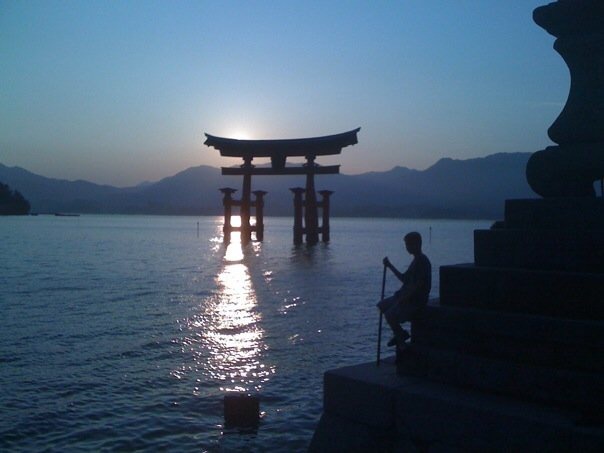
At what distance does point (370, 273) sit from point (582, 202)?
71.8ft

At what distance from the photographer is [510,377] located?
4.29 meters

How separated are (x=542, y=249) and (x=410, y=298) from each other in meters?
1.01

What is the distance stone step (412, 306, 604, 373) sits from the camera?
4078 mm

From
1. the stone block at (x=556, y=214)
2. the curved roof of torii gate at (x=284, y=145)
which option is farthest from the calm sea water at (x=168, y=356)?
Result: the curved roof of torii gate at (x=284, y=145)

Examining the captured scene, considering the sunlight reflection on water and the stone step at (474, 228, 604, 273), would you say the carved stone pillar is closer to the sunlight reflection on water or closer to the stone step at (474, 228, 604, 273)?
the stone step at (474, 228, 604, 273)

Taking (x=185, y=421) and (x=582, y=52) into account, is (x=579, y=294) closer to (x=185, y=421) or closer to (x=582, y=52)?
(x=582, y=52)

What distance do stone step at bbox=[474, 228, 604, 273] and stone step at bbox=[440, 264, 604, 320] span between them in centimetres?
12

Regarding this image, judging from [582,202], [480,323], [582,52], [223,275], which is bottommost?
[223,275]

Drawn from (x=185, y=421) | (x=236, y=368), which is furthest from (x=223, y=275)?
(x=185, y=421)

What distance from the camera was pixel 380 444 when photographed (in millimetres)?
4453

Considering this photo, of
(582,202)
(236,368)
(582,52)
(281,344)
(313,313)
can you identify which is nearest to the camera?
(582,202)

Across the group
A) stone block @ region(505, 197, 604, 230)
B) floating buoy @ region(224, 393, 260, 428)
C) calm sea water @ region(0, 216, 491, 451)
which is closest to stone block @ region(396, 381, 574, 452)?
stone block @ region(505, 197, 604, 230)

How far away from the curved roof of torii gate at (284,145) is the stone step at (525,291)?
1280 inches

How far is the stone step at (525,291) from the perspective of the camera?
4.27m
